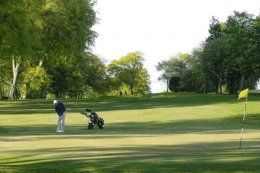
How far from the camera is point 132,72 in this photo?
140500mm

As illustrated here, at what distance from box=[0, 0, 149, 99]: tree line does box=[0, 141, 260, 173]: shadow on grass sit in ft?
40.4

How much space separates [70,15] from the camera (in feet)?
191

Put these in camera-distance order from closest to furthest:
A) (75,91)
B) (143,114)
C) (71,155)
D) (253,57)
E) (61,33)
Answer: (71,155) < (143,114) < (61,33) < (253,57) < (75,91)

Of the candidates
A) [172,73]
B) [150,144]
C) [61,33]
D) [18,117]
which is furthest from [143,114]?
[172,73]

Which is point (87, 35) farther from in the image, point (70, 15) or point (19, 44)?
point (19, 44)

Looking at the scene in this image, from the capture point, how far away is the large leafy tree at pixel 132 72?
137 m

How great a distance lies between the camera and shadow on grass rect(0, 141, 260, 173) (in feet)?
44.8

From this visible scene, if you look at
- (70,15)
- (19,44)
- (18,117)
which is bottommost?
(18,117)

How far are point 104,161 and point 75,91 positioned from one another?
85630 mm

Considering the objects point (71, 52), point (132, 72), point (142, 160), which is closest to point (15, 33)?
point (142, 160)

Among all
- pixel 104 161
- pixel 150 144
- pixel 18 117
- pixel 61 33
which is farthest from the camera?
pixel 61 33

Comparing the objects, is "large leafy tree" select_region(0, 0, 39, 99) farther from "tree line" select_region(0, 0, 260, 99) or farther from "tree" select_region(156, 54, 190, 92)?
"tree" select_region(156, 54, 190, 92)

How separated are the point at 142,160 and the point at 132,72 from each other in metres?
125

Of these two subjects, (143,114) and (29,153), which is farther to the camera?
(143,114)
